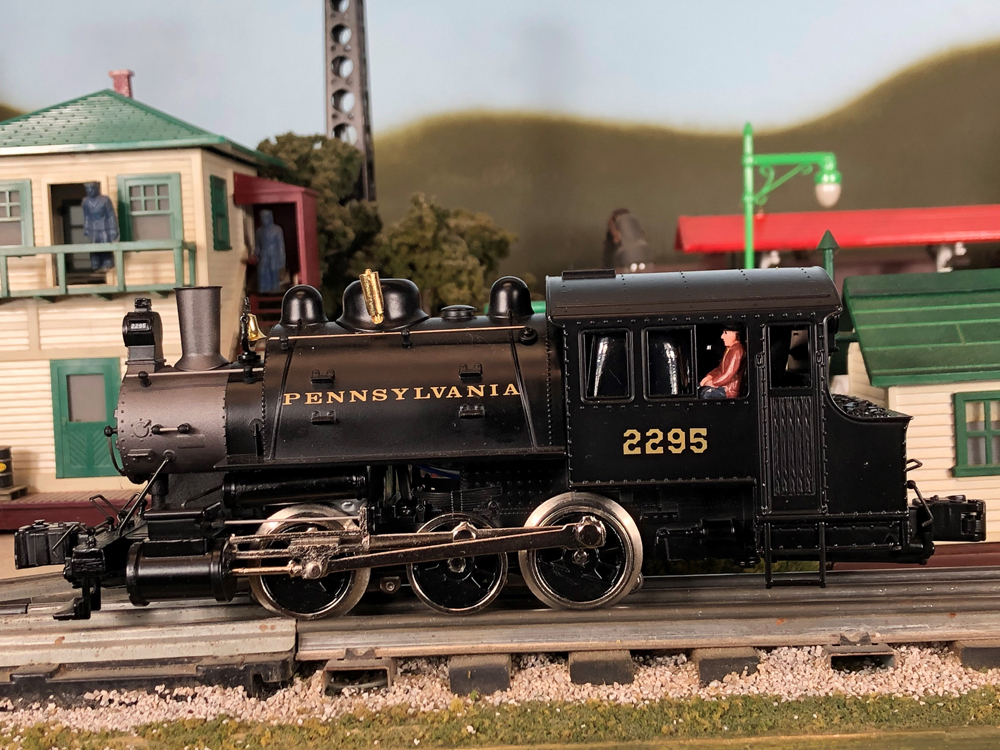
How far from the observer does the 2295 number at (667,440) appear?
7496mm

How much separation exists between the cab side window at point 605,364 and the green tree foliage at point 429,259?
26.0ft

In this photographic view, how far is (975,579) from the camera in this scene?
8.41m

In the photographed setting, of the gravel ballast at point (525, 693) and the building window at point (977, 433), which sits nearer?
the gravel ballast at point (525, 693)

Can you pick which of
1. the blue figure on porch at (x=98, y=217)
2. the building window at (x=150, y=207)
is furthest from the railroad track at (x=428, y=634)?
the building window at (x=150, y=207)

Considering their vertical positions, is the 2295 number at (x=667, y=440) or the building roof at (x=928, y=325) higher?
the building roof at (x=928, y=325)

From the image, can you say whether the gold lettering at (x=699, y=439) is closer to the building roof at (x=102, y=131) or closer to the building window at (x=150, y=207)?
the building window at (x=150, y=207)

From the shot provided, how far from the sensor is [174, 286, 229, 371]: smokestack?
8.56m

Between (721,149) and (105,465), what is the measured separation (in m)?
13.4

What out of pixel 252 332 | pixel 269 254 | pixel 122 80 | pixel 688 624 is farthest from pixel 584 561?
pixel 122 80

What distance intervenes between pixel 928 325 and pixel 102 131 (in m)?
11.5

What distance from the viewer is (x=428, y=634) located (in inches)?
289

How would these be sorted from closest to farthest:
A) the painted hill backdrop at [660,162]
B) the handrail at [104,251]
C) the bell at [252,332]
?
the bell at [252,332], the handrail at [104,251], the painted hill backdrop at [660,162]

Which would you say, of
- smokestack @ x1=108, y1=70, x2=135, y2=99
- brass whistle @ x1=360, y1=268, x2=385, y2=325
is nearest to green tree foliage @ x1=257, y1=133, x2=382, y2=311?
smokestack @ x1=108, y1=70, x2=135, y2=99

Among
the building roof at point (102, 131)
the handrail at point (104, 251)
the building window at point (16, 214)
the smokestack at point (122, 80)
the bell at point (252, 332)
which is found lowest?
the bell at point (252, 332)
